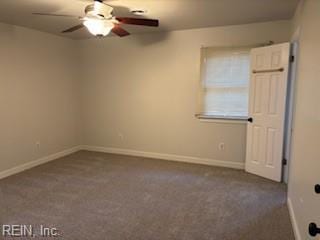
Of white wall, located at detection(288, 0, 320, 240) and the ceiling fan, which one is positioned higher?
the ceiling fan

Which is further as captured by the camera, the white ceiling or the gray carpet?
the white ceiling

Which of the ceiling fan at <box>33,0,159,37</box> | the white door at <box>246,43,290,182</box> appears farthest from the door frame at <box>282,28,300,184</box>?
the ceiling fan at <box>33,0,159,37</box>

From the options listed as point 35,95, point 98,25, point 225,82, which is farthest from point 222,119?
point 35,95

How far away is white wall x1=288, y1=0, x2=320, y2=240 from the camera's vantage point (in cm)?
188

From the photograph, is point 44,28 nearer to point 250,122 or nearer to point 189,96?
point 189,96

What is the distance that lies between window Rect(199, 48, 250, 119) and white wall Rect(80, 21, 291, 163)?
149 millimetres

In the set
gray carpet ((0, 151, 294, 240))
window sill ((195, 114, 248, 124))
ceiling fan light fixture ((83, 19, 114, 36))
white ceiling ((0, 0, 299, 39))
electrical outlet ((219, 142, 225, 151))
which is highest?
white ceiling ((0, 0, 299, 39))

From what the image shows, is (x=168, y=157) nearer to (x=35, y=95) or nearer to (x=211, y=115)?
(x=211, y=115)

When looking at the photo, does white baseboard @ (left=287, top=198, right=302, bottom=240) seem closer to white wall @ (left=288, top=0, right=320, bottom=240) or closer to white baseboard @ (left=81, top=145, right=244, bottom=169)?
white wall @ (left=288, top=0, right=320, bottom=240)

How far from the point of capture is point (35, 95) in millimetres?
4461

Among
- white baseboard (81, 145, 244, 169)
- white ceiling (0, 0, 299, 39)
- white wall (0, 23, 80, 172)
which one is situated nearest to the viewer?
white ceiling (0, 0, 299, 39)

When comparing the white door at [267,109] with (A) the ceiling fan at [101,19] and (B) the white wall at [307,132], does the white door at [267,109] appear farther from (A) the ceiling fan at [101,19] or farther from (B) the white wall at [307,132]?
(A) the ceiling fan at [101,19]

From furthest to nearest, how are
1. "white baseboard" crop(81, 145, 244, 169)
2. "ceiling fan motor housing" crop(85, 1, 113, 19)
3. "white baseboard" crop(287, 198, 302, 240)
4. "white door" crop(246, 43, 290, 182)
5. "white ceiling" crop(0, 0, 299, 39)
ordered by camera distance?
"white baseboard" crop(81, 145, 244, 169) → "white door" crop(246, 43, 290, 182) → "white ceiling" crop(0, 0, 299, 39) → "ceiling fan motor housing" crop(85, 1, 113, 19) → "white baseboard" crop(287, 198, 302, 240)

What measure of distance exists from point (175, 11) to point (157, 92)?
5.75 ft
